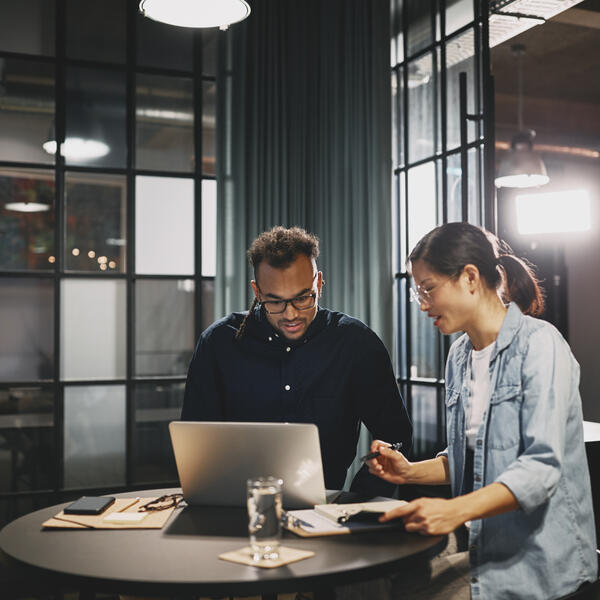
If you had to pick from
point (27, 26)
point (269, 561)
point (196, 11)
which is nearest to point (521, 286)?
point (269, 561)

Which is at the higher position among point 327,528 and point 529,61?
point 529,61

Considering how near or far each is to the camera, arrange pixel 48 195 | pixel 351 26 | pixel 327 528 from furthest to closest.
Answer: pixel 351 26 < pixel 48 195 < pixel 327 528

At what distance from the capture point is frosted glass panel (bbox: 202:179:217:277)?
398 centimetres

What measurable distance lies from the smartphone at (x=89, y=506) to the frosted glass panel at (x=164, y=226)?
219cm

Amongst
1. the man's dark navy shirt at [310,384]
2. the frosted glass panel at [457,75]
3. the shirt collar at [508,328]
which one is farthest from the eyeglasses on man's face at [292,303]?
the frosted glass panel at [457,75]

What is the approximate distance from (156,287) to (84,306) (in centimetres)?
38

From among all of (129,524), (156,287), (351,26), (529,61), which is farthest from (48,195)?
(529,61)

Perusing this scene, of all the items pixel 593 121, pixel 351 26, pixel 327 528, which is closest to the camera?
pixel 327 528

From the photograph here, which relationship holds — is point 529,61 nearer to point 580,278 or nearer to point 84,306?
point 580,278

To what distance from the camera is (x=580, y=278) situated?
8555mm

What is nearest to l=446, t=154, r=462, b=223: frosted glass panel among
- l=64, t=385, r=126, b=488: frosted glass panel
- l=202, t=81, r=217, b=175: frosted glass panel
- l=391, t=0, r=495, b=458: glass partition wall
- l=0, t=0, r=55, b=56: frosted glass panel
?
l=391, t=0, r=495, b=458: glass partition wall

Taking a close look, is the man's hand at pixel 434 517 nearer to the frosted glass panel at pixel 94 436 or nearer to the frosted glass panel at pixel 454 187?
the frosted glass panel at pixel 454 187

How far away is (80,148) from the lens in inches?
148

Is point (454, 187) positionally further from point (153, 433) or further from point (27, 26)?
point (27, 26)
